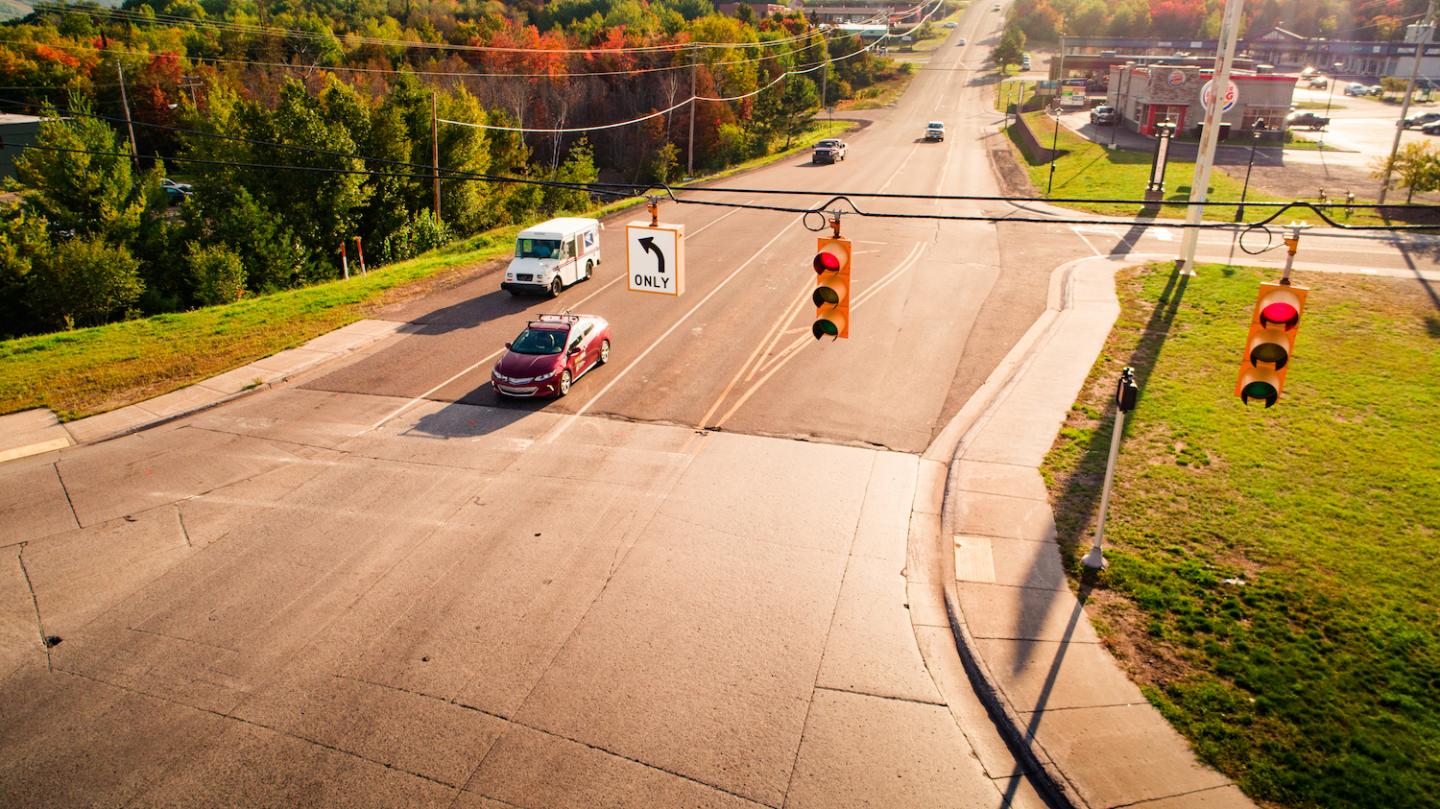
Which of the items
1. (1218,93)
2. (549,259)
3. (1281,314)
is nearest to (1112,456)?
(1281,314)

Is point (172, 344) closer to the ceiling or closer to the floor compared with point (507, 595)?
closer to the floor

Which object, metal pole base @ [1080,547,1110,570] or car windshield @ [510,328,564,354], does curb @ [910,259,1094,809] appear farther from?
car windshield @ [510,328,564,354]

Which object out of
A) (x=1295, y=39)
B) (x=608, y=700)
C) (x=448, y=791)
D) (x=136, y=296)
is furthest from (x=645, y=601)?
(x=1295, y=39)

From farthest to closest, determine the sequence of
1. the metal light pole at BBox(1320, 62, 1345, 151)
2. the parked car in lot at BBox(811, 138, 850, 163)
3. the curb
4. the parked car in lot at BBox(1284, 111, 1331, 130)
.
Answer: the parked car in lot at BBox(1284, 111, 1331, 130)
the metal light pole at BBox(1320, 62, 1345, 151)
the parked car in lot at BBox(811, 138, 850, 163)
the curb

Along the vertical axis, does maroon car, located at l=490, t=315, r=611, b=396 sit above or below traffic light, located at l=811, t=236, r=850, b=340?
below

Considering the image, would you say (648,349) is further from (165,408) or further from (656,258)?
(165,408)

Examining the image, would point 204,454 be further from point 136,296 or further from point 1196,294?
point 1196,294

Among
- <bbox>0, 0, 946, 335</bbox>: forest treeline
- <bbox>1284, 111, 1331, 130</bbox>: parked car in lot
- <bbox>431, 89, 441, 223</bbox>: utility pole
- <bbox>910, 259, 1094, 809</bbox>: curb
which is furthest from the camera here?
<bbox>1284, 111, 1331, 130</bbox>: parked car in lot

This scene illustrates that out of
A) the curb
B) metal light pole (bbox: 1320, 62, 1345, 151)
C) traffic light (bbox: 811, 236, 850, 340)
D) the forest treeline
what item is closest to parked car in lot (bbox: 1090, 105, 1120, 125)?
metal light pole (bbox: 1320, 62, 1345, 151)
